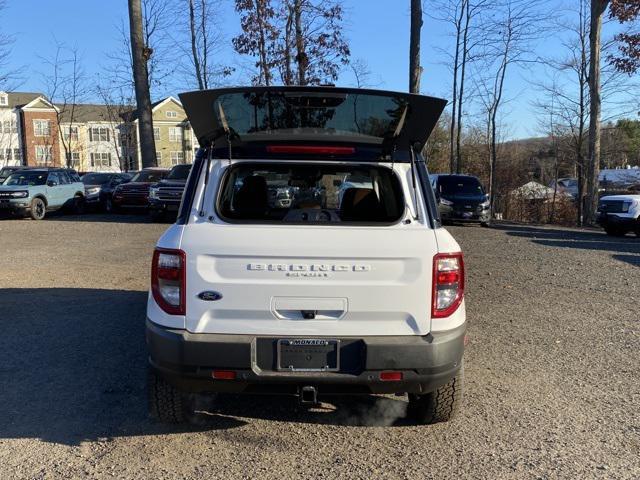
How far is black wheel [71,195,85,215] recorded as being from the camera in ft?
70.4

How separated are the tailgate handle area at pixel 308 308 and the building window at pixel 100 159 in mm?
74936

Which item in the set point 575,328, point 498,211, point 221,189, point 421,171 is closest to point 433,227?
point 421,171

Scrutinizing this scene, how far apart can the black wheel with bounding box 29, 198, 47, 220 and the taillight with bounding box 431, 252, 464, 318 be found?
1902 centimetres

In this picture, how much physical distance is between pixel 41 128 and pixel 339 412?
71824 mm

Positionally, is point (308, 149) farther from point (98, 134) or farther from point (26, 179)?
point (98, 134)

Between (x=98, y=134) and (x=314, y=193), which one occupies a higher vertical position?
(x=98, y=134)

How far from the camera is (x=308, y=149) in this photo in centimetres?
352

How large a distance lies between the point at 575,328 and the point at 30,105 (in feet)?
235

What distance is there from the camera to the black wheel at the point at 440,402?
12.0 ft

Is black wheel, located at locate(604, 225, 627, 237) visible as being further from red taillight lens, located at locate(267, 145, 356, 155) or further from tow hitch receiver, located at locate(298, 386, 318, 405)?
tow hitch receiver, located at locate(298, 386, 318, 405)

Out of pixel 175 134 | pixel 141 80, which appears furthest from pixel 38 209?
pixel 175 134

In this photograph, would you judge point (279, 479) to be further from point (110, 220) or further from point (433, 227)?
point (110, 220)

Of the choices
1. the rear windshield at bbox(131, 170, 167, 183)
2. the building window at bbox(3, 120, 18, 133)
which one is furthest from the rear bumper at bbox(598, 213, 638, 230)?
the building window at bbox(3, 120, 18, 133)

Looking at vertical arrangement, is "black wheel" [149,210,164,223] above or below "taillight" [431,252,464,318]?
below
